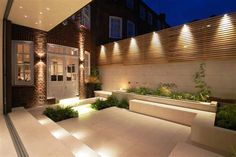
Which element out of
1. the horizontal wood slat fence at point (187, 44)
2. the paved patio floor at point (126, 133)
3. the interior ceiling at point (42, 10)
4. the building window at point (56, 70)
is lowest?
the paved patio floor at point (126, 133)

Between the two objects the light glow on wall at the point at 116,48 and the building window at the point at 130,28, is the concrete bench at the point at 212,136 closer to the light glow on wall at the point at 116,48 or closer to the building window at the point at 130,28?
the light glow on wall at the point at 116,48

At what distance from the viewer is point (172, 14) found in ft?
206

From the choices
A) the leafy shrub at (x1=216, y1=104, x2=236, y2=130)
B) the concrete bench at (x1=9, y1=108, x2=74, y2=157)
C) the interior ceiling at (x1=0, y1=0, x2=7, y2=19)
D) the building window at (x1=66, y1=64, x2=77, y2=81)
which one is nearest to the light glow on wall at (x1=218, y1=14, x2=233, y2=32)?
the leafy shrub at (x1=216, y1=104, x2=236, y2=130)

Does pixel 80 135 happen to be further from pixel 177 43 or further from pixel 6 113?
pixel 177 43

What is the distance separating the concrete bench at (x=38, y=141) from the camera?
2672 mm

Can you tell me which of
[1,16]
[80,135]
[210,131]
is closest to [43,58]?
[1,16]

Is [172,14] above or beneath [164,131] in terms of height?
above

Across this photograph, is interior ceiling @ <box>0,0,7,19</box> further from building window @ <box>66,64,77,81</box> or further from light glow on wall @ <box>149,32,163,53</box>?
light glow on wall @ <box>149,32,163,53</box>

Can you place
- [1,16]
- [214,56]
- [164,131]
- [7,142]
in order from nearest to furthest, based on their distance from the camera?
[7,142]
[164,131]
[1,16]
[214,56]

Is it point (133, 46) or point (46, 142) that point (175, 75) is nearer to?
point (133, 46)

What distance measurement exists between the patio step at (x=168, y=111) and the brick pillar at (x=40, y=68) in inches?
161

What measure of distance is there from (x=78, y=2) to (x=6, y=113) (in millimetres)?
4313

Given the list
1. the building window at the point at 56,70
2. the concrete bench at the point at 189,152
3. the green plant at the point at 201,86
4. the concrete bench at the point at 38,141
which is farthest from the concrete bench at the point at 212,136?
the building window at the point at 56,70

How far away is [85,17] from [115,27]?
2577 mm
